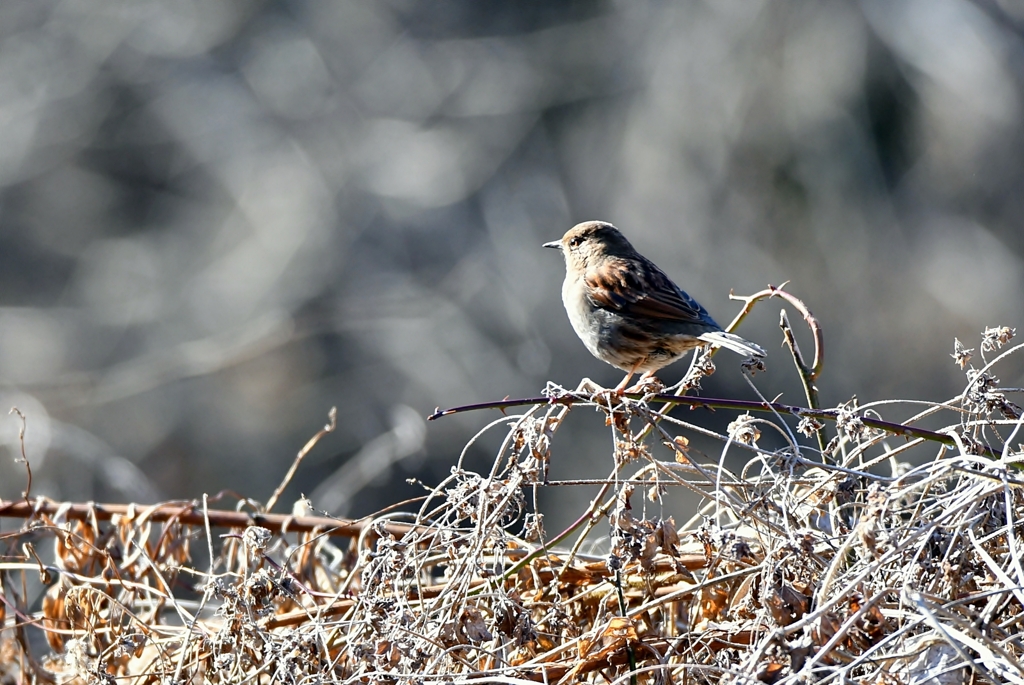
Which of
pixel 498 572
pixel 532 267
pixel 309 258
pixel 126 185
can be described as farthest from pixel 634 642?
pixel 126 185

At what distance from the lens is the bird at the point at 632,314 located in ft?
13.3

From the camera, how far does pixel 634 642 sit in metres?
2.24

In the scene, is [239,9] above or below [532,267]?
above

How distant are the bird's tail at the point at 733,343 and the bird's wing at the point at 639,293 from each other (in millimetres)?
464

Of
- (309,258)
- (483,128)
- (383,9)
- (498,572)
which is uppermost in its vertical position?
(383,9)

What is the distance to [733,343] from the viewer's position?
128 inches

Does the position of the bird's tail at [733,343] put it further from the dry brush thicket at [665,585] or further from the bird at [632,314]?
the dry brush thicket at [665,585]

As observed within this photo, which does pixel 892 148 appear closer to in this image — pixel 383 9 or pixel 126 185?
pixel 383 9

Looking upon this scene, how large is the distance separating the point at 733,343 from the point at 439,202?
8.52 m

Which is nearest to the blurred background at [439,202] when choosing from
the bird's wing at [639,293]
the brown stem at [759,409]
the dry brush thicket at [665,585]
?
the bird's wing at [639,293]

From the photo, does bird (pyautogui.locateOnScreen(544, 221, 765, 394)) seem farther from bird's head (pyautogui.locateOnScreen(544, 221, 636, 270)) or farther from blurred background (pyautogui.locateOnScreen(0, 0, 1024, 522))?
blurred background (pyautogui.locateOnScreen(0, 0, 1024, 522))

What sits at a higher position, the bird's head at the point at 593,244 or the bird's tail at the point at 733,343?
the bird's head at the point at 593,244

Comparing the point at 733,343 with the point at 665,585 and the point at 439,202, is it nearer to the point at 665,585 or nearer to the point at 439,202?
the point at 665,585

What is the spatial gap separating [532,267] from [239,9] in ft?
16.3
